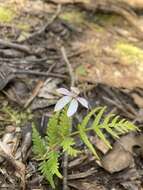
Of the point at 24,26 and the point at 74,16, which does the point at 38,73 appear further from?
the point at 74,16

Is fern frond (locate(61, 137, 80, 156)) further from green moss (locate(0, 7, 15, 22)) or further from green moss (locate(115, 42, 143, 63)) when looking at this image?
green moss (locate(0, 7, 15, 22))

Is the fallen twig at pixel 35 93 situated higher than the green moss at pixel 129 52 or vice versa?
the green moss at pixel 129 52

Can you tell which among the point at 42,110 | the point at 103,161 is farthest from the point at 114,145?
the point at 42,110

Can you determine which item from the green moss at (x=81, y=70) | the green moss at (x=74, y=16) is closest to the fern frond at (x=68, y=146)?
the green moss at (x=81, y=70)

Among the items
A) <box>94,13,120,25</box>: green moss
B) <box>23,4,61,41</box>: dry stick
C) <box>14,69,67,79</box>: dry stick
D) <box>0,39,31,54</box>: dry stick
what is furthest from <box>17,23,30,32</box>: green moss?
<box>94,13,120,25</box>: green moss

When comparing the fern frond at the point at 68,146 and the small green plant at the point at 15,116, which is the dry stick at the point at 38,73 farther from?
the fern frond at the point at 68,146
